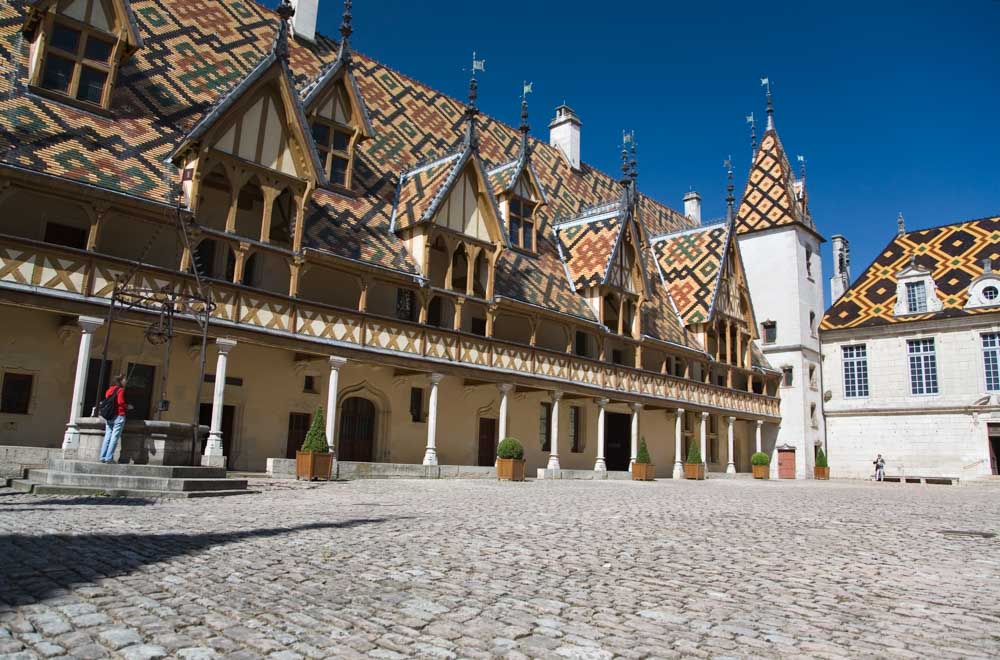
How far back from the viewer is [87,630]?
3658mm

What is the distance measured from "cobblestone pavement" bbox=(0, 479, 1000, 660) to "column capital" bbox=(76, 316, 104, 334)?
6.84m

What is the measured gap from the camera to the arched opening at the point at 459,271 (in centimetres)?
2391

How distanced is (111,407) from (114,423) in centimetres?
26

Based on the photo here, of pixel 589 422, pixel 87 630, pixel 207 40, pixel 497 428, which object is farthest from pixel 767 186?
pixel 87 630

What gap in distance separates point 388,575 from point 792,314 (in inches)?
1492

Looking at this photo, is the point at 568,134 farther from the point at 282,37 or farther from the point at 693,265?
the point at 282,37

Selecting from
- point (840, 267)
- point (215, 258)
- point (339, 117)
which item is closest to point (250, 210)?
point (215, 258)

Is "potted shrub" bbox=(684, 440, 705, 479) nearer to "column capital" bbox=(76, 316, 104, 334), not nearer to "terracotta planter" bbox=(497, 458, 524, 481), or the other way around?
"terracotta planter" bbox=(497, 458, 524, 481)

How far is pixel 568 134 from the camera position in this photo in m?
38.0

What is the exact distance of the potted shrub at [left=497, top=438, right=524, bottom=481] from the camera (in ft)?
68.2

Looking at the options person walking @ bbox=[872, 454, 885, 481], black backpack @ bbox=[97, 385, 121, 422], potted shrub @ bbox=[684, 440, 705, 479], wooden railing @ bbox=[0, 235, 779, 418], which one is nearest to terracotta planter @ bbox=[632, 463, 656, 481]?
wooden railing @ bbox=[0, 235, 779, 418]

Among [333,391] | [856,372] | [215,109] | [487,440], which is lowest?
[487,440]

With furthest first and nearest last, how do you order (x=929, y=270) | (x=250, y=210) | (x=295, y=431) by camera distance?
(x=929, y=270) < (x=295, y=431) < (x=250, y=210)

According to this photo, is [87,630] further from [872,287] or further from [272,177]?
[872,287]
